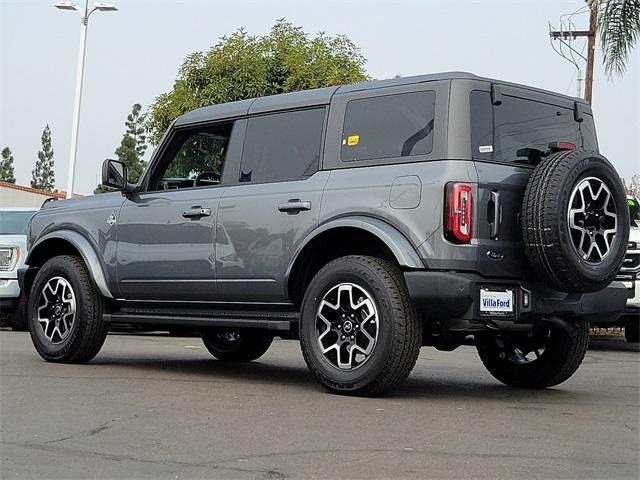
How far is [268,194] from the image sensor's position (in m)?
8.00

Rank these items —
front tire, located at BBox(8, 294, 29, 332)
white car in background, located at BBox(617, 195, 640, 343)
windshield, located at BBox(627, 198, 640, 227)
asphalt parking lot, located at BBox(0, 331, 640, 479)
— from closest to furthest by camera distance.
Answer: asphalt parking lot, located at BBox(0, 331, 640, 479)
white car in background, located at BBox(617, 195, 640, 343)
windshield, located at BBox(627, 198, 640, 227)
front tire, located at BBox(8, 294, 29, 332)

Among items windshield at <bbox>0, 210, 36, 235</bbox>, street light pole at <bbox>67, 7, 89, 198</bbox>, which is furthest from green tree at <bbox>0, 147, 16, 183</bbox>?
windshield at <bbox>0, 210, 36, 235</bbox>

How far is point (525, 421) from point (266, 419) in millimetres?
1498

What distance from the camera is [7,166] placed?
319 feet

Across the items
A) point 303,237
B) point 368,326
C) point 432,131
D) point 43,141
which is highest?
point 43,141

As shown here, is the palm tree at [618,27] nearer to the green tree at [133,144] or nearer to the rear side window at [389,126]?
the rear side window at [389,126]

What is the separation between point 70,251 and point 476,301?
420 centimetres

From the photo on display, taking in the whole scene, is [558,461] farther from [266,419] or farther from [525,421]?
[266,419]

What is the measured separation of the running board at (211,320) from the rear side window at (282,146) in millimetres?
1000

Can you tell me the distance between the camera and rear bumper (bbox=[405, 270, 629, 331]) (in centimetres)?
687

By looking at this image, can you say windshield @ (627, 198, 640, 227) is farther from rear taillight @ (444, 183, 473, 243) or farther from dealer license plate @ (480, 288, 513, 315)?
rear taillight @ (444, 183, 473, 243)

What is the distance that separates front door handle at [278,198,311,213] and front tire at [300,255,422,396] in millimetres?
462

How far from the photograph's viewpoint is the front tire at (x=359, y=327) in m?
7.05

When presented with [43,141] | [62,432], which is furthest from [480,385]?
[43,141]
